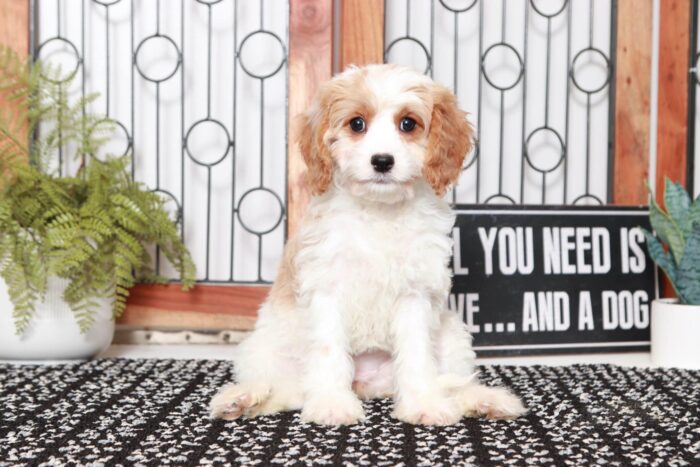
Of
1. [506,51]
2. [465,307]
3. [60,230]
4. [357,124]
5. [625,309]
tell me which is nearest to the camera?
[357,124]

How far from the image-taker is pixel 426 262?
1.95 m

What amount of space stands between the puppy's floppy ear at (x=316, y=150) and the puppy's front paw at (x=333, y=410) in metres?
0.52

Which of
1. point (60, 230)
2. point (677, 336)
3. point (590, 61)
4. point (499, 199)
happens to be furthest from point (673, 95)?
point (60, 230)

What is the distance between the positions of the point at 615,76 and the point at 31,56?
90.8 inches

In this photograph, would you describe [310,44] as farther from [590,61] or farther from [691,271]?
[691,271]

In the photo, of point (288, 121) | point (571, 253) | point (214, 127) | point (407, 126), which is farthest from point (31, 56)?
point (571, 253)

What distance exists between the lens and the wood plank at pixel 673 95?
304cm

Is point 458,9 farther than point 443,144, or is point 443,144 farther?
point 458,9

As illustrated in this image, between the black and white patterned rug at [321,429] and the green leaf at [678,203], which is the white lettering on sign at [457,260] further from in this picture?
the green leaf at [678,203]

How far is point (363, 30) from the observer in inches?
114

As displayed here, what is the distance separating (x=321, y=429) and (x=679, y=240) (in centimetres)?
160

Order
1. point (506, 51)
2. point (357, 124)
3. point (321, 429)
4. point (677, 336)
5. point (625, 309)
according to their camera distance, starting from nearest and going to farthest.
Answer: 1. point (321, 429)
2. point (357, 124)
3. point (677, 336)
4. point (625, 309)
5. point (506, 51)

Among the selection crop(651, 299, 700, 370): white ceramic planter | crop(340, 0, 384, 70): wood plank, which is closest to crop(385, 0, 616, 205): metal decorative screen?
crop(340, 0, 384, 70): wood plank

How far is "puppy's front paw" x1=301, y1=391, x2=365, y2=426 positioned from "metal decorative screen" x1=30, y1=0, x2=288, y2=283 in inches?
49.4
